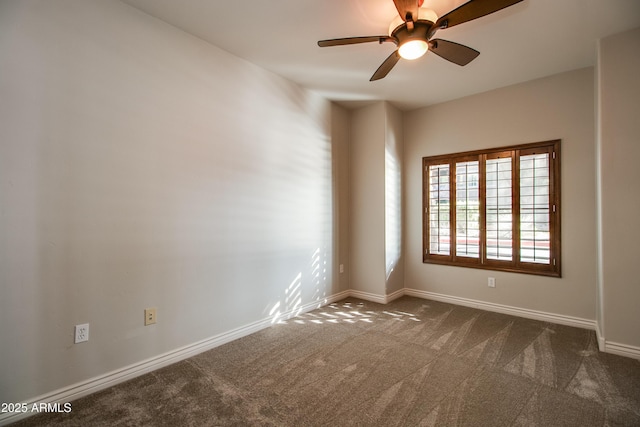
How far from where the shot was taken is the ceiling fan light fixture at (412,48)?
77.6 inches

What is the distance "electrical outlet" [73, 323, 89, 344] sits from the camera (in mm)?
1927

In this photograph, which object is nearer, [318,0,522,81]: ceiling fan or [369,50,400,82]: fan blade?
[318,0,522,81]: ceiling fan

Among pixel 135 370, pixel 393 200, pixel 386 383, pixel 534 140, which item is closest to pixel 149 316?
pixel 135 370

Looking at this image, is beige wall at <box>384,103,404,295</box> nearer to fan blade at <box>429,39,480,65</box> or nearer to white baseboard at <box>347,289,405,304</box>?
white baseboard at <box>347,289,405,304</box>

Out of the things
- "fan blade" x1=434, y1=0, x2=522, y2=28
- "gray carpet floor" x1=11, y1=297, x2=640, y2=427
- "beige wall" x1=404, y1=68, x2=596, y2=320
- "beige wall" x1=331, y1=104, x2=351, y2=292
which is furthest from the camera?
"beige wall" x1=331, y1=104, x2=351, y2=292

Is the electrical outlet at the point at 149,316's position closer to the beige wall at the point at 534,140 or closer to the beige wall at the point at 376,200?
the beige wall at the point at 376,200

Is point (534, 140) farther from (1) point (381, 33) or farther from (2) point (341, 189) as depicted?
(2) point (341, 189)

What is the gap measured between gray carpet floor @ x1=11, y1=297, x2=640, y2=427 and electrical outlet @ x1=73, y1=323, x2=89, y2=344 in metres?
0.37

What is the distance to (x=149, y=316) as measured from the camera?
2.27m

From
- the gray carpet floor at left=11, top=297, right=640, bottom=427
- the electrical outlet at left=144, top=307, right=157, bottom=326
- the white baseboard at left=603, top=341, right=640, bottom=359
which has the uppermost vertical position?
the electrical outlet at left=144, top=307, right=157, bottom=326

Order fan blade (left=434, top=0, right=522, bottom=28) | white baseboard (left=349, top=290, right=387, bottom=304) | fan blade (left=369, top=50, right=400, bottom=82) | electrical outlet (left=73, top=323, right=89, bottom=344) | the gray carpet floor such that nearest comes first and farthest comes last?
fan blade (left=434, top=0, right=522, bottom=28) → the gray carpet floor → electrical outlet (left=73, top=323, right=89, bottom=344) → fan blade (left=369, top=50, right=400, bottom=82) → white baseboard (left=349, top=290, right=387, bottom=304)

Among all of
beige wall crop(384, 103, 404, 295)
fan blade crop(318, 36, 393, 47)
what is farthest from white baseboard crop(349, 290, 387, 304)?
fan blade crop(318, 36, 393, 47)

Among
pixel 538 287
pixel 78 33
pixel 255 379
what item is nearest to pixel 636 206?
pixel 538 287

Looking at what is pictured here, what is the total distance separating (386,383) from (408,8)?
93.9 inches
